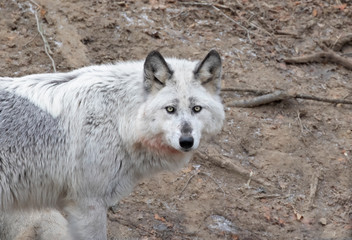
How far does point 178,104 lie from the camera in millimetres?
5605

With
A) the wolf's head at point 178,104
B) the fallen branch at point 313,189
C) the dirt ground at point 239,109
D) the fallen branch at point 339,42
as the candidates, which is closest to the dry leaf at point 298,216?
the dirt ground at point 239,109

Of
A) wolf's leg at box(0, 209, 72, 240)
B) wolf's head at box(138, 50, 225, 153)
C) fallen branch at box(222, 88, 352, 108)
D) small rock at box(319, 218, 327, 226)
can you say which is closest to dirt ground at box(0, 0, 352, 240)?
small rock at box(319, 218, 327, 226)

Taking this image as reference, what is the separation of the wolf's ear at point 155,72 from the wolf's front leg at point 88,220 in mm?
1353

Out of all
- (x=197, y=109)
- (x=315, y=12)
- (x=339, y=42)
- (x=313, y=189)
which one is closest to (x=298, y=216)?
(x=313, y=189)

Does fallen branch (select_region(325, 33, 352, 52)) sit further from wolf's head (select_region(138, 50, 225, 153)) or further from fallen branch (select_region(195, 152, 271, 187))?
wolf's head (select_region(138, 50, 225, 153))

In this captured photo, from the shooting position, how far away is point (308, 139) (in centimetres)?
940

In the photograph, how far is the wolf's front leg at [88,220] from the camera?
5.79 m

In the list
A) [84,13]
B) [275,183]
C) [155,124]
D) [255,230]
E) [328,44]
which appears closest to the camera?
[155,124]

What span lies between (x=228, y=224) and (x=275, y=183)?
1.16m

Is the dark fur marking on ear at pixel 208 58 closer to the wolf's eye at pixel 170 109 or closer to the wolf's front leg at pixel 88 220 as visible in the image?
the wolf's eye at pixel 170 109

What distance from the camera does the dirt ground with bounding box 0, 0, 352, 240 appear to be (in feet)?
26.8

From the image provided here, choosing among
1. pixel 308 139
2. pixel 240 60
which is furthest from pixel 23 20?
pixel 308 139

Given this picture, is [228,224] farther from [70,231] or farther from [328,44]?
[328,44]

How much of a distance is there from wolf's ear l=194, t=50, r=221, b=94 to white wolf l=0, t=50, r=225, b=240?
0.01m
